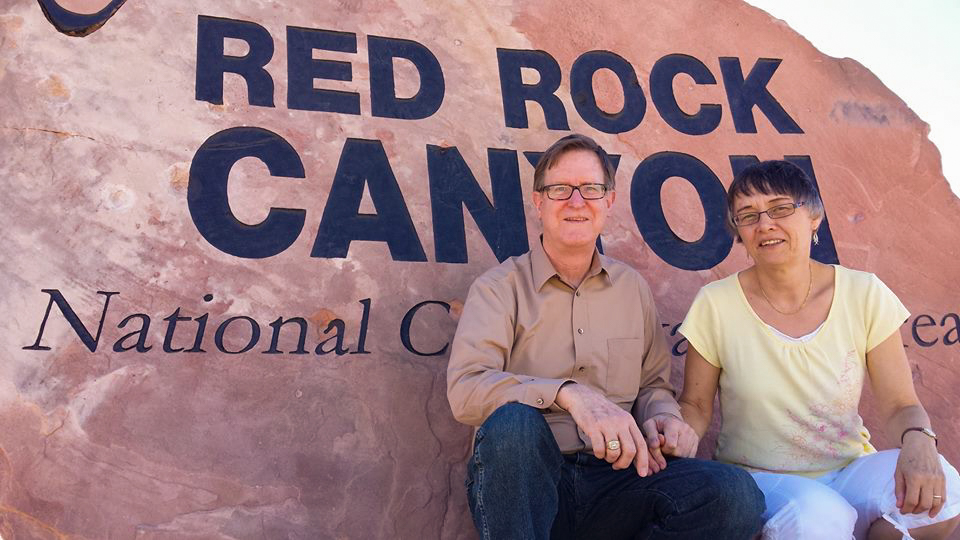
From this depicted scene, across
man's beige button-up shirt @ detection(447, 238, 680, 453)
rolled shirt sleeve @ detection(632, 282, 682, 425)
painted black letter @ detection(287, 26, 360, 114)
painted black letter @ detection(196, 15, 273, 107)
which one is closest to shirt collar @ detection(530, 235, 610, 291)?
man's beige button-up shirt @ detection(447, 238, 680, 453)

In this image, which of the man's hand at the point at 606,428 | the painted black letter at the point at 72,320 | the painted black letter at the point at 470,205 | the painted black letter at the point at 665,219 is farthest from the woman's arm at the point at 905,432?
the painted black letter at the point at 72,320

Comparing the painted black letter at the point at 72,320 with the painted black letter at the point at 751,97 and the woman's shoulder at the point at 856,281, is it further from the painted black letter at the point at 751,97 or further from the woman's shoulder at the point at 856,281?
the painted black letter at the point at 751,97

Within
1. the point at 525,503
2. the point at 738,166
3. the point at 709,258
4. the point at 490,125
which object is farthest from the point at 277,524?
the point at 738,166

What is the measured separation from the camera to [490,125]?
9.33 ft

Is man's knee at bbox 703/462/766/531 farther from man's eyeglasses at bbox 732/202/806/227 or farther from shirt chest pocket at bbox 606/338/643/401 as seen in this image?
man's eyeglasses at bbox 732/202/806/227

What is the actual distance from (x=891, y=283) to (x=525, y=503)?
1.83 meters

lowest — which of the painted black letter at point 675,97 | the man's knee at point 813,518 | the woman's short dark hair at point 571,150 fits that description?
the man's knee at point 813,518

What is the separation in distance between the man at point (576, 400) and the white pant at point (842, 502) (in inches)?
3.4

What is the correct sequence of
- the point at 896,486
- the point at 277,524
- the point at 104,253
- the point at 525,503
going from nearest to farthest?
1. the point at 525,503
2. the point at 896,486
3. the point at 277,524
4. the point at 104,253

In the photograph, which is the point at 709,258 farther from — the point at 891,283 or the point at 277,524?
the point at 277,524

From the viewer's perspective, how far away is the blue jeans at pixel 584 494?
5.49ft

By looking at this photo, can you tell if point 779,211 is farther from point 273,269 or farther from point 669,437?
point 273,269

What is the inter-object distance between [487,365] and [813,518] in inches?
28.8

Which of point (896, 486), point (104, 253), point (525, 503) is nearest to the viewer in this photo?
point (525, 503)
